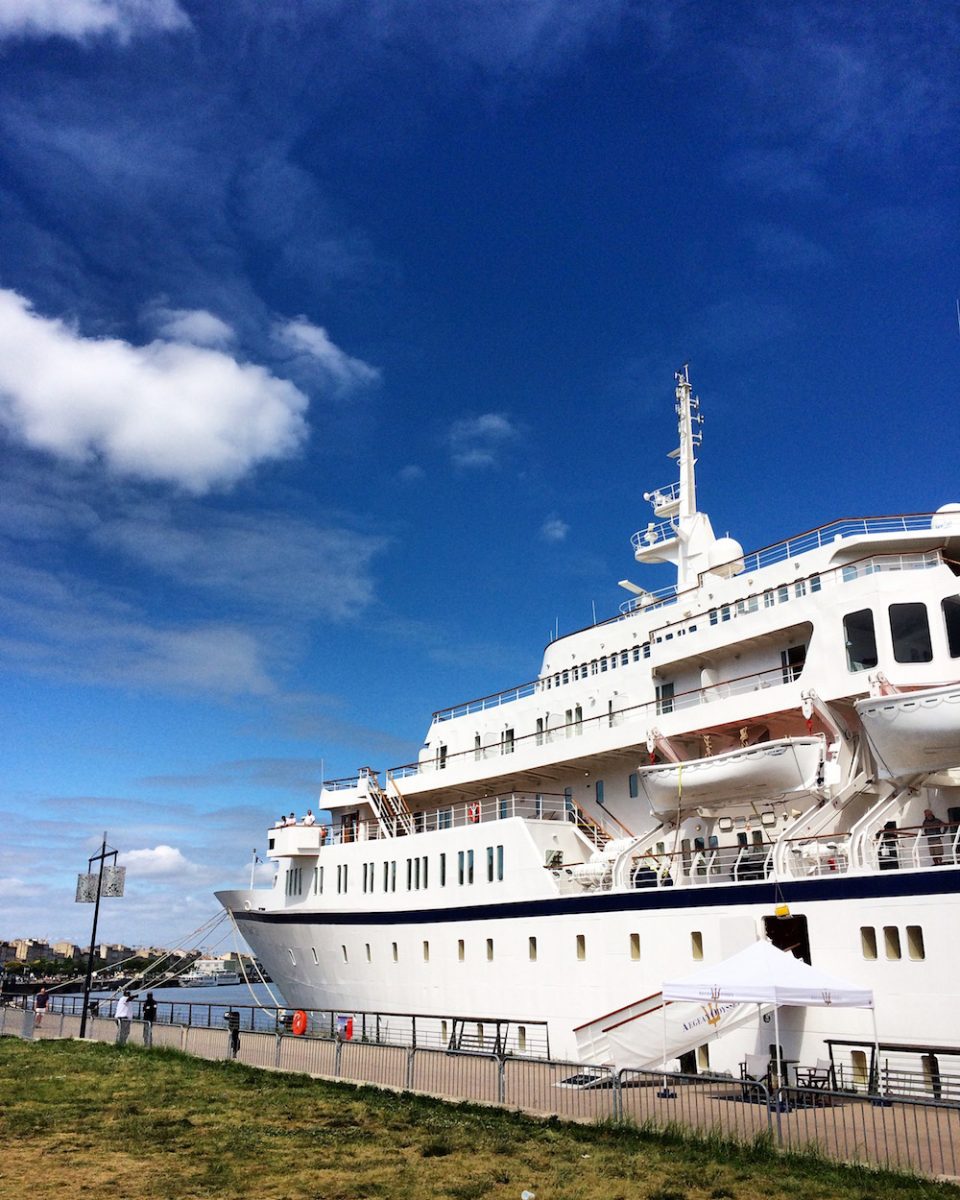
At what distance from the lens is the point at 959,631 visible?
68.3 feet

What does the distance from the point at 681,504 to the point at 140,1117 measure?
24495 millimetres

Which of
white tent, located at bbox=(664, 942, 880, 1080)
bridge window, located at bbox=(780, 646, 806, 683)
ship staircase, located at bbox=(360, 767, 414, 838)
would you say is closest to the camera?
white tent, located at bbox=(664, 942, 880, 1080)

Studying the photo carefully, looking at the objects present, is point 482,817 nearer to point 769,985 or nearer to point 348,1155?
point 769,985

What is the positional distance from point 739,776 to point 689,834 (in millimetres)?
2918

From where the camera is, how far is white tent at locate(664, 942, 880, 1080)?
51.0 feet

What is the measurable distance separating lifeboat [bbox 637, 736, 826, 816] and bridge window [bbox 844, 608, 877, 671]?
207 centimetres

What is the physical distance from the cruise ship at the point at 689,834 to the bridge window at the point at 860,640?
0.17ft

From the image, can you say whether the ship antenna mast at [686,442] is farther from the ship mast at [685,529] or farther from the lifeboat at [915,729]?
the lifeboat at [915,729]

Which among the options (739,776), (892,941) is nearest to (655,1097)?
(892,941)

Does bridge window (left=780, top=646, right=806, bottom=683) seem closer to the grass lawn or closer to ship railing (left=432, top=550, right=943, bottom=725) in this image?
ship railing (left=432, top=550, right=943, bottom=725)

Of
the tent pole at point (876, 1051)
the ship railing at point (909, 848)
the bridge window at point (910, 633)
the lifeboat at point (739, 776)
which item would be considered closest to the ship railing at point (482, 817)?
the lifeboat at point (739, 776)

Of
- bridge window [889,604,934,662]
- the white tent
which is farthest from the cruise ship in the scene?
the white tent

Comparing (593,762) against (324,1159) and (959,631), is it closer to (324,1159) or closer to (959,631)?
(959,631)

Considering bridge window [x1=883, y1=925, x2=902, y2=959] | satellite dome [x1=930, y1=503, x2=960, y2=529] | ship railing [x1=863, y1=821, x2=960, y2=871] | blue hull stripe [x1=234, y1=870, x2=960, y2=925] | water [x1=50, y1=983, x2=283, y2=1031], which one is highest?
satellite dome [x1=930, y1=503, x2=960, y2=529]
